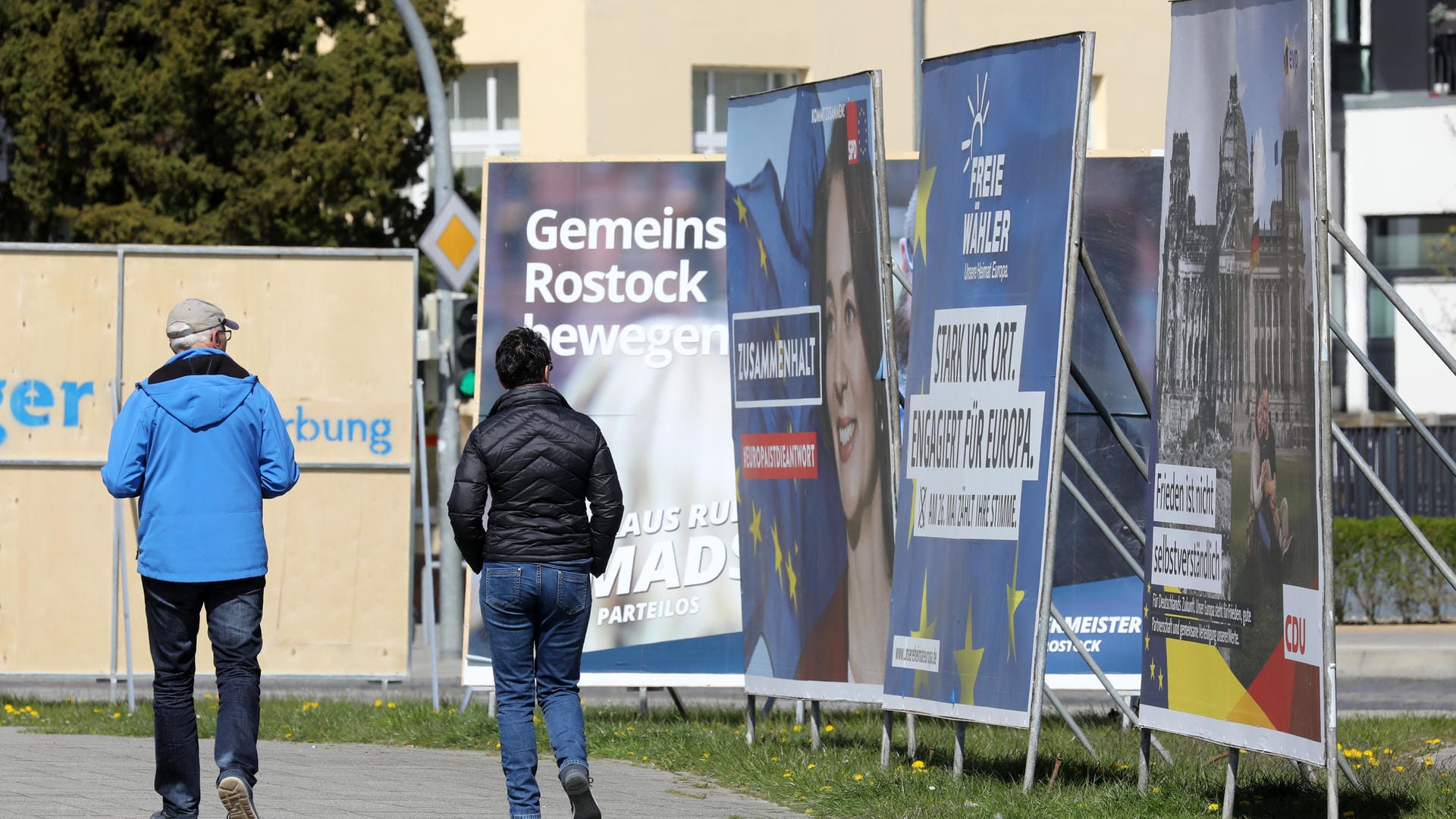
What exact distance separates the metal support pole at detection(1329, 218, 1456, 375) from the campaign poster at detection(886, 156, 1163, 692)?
3.07 meters

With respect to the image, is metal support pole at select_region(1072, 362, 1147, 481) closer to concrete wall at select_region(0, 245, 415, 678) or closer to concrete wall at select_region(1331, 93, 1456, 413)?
concrete wall at select_region(0, 245, 415, 678)

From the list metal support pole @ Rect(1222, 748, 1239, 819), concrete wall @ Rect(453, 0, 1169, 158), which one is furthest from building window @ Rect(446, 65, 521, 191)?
metal support pole @ Rect(1222, 748, 1239, 819)

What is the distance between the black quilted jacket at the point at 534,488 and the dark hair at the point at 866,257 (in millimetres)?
1887

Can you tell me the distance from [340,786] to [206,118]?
13.5 meters

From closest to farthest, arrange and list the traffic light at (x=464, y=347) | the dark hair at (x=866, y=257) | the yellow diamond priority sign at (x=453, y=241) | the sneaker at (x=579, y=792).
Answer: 1. the sneaker at (x=579, y=792)
2. the dark hair at (x=866, y=257)
3. the yellow diamond priority sign at (x=453, y=241)
4. the traffic light at (x=464, y=347)

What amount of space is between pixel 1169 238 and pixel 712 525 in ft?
12.7

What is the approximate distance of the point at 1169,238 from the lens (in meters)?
7.38

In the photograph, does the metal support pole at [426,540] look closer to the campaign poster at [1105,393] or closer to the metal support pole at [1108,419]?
the campaign poster at [1105,393]

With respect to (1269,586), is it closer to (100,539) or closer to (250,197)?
(100,539)

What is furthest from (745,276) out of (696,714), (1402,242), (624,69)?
(1402,242)

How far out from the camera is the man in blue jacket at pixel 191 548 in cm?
687

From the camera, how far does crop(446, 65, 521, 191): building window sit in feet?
79.3

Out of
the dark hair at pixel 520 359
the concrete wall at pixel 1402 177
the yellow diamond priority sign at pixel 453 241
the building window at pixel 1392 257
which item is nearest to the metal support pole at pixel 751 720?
the dark hair at pixel 520 359

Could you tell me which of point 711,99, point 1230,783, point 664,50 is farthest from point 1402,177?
point 1230,783
